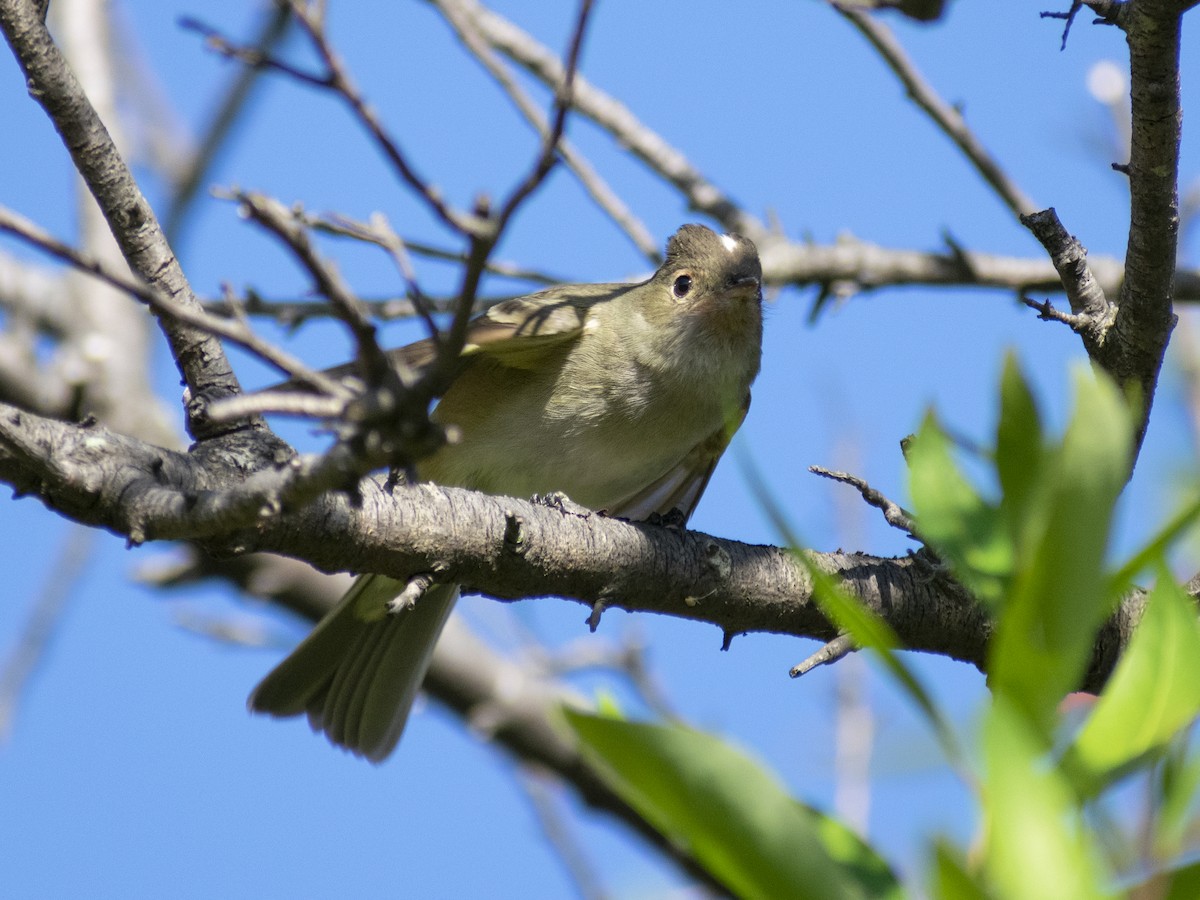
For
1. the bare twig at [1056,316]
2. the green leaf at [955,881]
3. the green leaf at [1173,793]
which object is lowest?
the green leaf at [955,881]

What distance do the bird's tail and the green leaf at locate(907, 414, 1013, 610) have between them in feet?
12.8

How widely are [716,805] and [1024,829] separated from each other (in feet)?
0.96

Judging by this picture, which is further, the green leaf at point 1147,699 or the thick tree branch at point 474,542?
the thick tree branch at point 474,542

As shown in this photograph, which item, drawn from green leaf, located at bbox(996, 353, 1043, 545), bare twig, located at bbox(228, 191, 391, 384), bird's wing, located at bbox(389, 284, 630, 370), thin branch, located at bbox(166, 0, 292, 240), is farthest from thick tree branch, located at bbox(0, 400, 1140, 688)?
thin branch, located at bbox(166, 0, 292, 240)

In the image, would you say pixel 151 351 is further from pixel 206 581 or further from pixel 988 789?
pixel 988 789

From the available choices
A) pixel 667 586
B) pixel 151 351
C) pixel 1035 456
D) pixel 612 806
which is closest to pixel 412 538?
pixel 667 586

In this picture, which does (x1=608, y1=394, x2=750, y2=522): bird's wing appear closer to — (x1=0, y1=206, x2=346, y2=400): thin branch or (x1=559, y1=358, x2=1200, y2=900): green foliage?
(x1=0, y1=206, x2=346, y2=400): thin branch

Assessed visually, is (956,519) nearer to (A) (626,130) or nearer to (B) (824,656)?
(B) (824,656)

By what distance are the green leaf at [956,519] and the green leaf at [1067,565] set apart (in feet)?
0.62

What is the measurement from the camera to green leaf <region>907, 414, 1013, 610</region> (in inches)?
55.4

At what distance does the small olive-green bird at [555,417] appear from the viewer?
517 cm

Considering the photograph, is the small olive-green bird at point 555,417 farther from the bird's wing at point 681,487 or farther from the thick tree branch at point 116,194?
the thick tree branch at point 116,194

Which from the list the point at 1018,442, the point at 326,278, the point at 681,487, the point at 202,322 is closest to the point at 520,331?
the point at 681,487

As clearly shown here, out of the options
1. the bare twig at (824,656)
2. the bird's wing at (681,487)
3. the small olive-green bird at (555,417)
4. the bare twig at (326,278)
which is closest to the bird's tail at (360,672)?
the small olive-green bird at (555,417)
